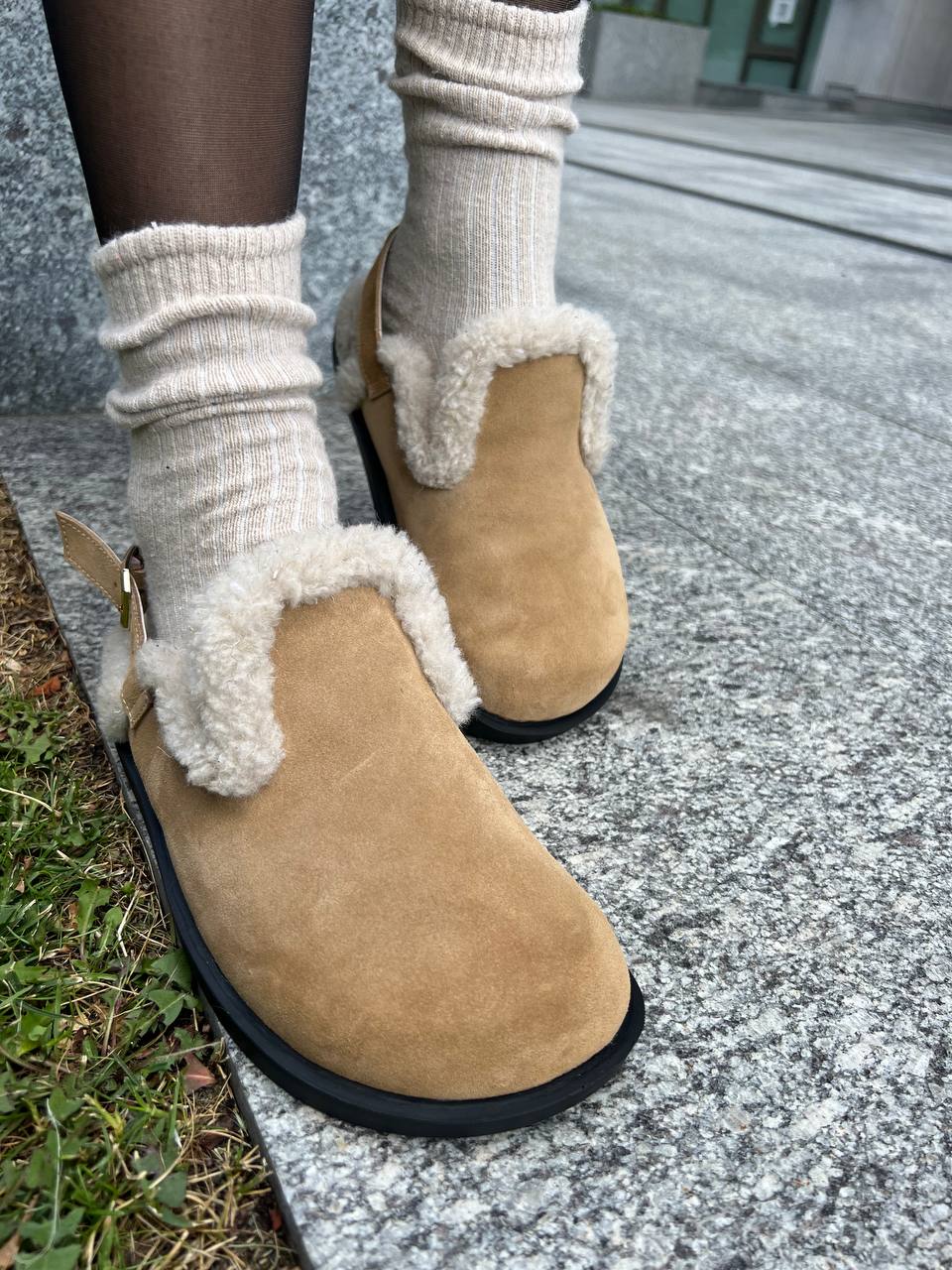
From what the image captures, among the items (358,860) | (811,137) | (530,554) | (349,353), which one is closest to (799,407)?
(349,353)

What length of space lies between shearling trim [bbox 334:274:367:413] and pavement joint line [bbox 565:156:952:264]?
2664 mm

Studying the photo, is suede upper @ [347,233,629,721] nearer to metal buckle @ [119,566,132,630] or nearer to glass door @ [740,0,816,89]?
metal buckle @ [119,566,132,630]

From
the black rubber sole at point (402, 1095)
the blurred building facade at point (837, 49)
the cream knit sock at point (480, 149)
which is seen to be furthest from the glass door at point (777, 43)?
the black rubber sole at point (402, 1095)

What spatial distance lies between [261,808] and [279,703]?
0.07 m

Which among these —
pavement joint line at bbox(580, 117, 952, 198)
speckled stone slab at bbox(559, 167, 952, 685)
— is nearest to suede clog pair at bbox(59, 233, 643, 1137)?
speckled stone slab at bbox(559, 167, 952, 685)

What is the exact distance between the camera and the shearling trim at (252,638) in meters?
0.68

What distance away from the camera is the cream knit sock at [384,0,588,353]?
0.91 m

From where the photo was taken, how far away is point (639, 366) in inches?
81.0

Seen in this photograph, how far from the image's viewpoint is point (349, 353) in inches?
46.6

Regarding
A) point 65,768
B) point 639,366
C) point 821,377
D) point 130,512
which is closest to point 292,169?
point 130,512

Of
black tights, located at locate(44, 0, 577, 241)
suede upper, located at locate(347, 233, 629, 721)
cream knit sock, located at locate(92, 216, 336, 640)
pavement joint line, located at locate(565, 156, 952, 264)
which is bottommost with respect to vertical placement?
pavement joint line, located at locate(565, 156, 952, 264)

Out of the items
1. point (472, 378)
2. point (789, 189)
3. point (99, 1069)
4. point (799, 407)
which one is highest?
point (472, 378)

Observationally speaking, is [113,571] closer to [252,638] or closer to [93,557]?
[93,557]

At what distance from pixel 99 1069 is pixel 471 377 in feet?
2.08
